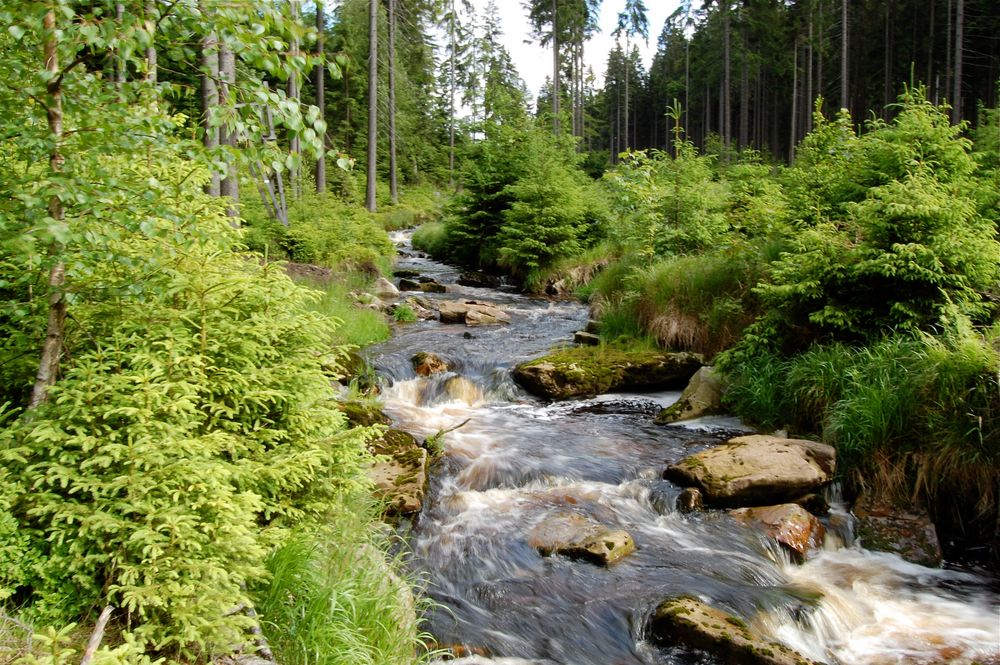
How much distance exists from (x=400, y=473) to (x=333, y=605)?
10.3 feet

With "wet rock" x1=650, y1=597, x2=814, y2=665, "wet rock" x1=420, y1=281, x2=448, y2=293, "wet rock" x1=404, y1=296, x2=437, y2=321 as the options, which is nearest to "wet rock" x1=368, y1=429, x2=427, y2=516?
"wet rock" x1=650, y1=597, x2=814, y2=665

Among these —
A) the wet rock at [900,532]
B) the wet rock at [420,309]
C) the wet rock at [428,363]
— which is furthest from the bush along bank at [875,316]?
the wet rock at [420,309]

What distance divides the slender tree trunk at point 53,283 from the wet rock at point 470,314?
36.2 ft

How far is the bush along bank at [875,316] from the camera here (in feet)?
19.9

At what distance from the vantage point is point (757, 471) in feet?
21.3

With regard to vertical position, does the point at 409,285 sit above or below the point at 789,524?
above

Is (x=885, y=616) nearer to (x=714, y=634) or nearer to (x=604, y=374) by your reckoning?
(x=714, y=634)

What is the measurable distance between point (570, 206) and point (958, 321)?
13354 millimetres

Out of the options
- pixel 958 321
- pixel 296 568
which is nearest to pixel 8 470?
pixel 296 568

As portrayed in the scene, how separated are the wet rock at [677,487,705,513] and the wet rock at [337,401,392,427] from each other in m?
3.22

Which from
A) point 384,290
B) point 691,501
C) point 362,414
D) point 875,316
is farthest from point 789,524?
point 384,290

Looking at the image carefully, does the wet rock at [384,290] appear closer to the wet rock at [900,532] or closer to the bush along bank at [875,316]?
the bush along bank at [875,316]

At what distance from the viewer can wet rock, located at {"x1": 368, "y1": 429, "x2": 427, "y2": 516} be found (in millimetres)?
5918

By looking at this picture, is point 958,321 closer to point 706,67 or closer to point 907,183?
point 907,183
